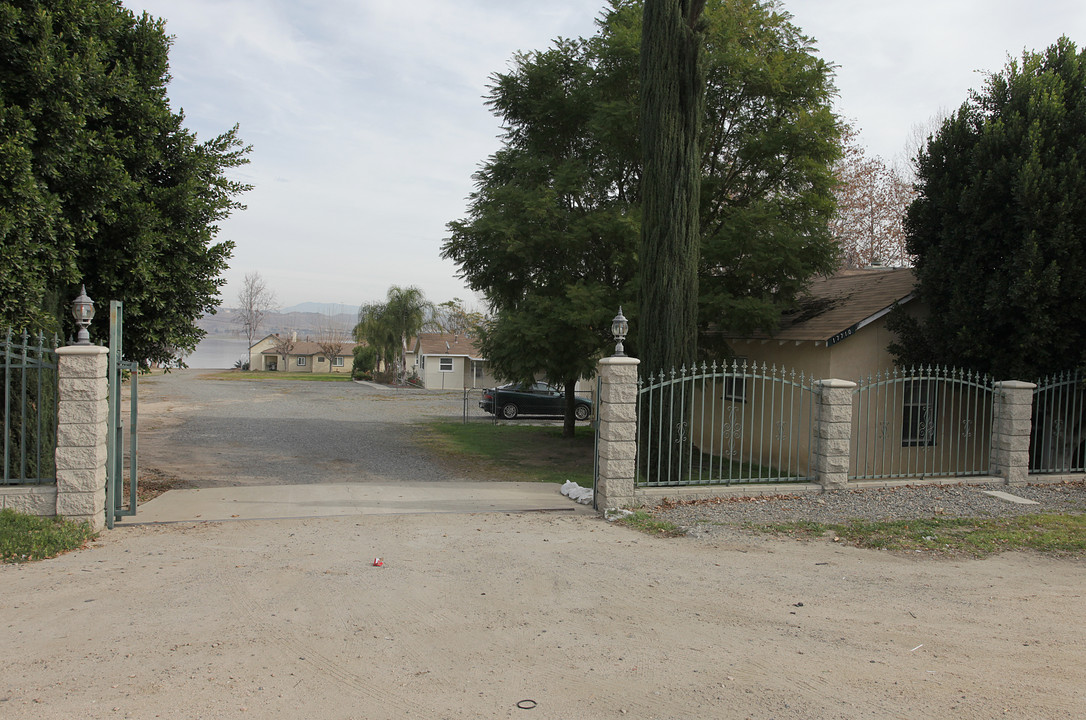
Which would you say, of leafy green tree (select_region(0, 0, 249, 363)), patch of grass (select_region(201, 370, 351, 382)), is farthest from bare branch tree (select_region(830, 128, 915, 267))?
patch of grass (select_region(201, 370, 351, 382))

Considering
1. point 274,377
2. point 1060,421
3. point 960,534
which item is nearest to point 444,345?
point 274,377

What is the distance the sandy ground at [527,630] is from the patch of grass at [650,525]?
669mm

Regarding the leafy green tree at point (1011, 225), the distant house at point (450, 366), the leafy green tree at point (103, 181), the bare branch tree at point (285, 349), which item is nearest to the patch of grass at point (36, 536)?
the leafy green tree at point (103, 181)

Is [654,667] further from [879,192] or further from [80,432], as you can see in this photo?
[879,192]

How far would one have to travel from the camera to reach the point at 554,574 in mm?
6180

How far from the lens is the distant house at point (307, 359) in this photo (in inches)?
3246

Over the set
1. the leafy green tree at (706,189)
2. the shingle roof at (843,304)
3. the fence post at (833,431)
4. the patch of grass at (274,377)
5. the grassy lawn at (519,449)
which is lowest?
the patch of grass at (274,377)

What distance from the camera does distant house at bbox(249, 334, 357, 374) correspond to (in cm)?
8244

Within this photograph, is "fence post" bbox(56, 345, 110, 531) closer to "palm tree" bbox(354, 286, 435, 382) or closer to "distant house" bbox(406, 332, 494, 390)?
"distant house" bbox(406, 332, 494, 390)

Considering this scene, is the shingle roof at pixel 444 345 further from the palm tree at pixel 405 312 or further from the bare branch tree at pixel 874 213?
the bare branch tree at pixel 874 213

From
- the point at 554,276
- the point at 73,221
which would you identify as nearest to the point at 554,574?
the point at 73,221

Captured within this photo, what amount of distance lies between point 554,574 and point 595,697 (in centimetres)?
228

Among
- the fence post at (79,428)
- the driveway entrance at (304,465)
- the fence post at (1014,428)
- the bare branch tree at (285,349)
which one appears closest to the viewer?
the fence post at (79,428)

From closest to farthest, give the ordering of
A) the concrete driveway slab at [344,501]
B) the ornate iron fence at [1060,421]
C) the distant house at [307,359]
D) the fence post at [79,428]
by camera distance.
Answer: the fence post at [79,428], the concrete driveway slab at [344,501], the ornate iron fence at [1060,421], the distant house at [307,359]
